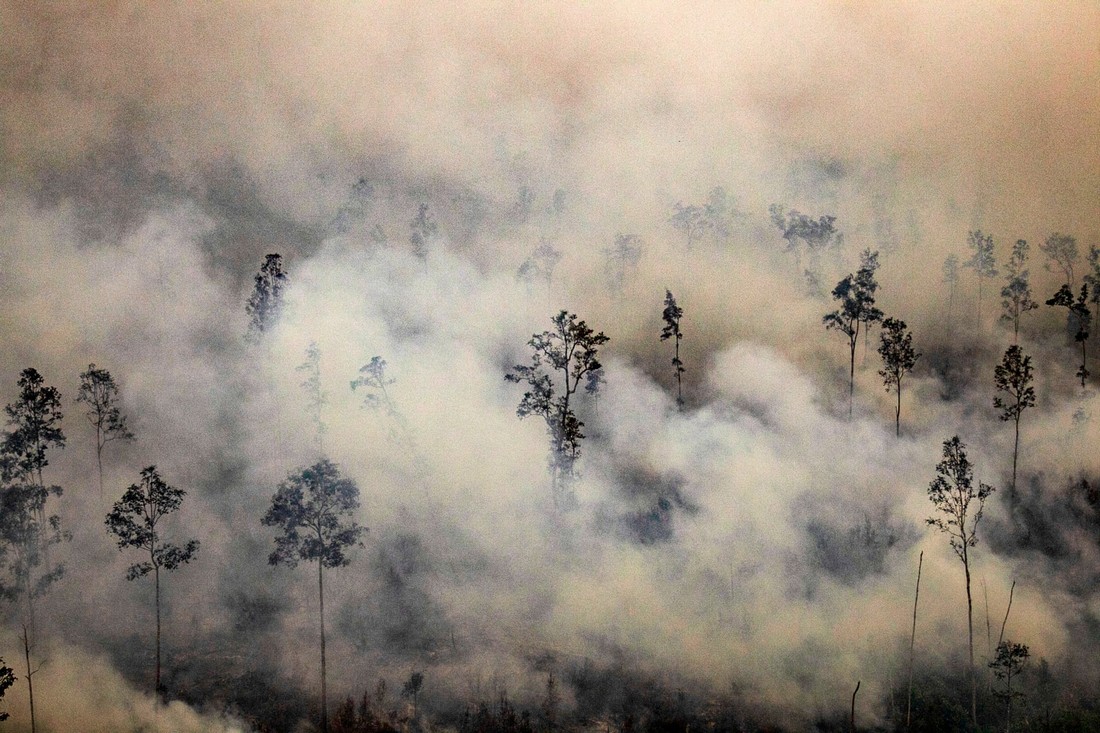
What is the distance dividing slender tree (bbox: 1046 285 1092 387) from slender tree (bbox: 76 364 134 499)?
6953cm

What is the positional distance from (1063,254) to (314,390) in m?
62.3

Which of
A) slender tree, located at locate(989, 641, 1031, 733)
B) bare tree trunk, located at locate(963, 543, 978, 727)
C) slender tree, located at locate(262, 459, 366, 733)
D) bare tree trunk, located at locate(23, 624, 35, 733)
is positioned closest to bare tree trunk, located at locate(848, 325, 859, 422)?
bare tree trunk, located at locate(963, 543, 978, 727)

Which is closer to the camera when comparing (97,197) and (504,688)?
(504,688)

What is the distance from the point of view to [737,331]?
6969 cm

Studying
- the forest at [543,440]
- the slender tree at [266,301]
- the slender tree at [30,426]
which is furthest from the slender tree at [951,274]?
the slender tree at [30,426]

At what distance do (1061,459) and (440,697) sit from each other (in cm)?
4441

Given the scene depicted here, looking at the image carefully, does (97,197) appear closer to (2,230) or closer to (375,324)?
(2,230)

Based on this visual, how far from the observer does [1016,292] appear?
231ft

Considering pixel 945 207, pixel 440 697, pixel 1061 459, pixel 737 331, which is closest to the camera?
pixel 440 697

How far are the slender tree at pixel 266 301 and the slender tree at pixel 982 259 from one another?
58.9 meters

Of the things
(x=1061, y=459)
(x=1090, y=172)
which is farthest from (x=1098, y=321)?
(x=1061, y=459)

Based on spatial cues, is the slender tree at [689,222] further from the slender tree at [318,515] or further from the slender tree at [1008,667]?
the slender tree at [318,515]

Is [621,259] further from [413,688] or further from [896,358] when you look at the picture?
[413,688]

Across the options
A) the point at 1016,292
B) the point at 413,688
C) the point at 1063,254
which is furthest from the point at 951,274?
the point at 413,688
